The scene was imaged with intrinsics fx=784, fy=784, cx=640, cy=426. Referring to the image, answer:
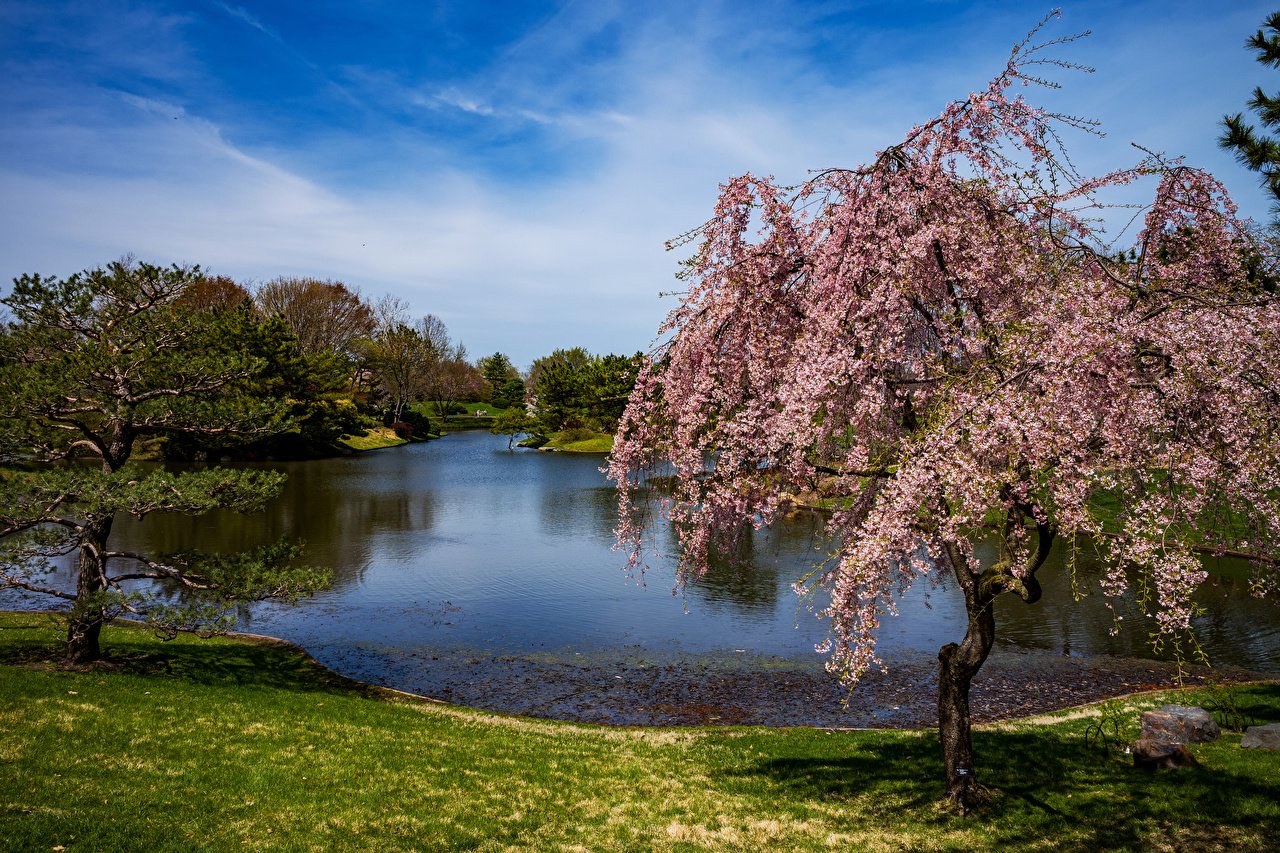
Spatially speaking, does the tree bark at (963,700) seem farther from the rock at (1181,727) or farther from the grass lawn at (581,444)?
the grass lawn at (581,444)

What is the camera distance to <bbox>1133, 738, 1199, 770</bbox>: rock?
31.9ft

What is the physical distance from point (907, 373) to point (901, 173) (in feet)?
7.15

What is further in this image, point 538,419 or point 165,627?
point 538,419

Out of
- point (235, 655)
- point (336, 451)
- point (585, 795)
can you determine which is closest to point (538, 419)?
point (336, 451)

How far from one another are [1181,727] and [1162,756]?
123cm

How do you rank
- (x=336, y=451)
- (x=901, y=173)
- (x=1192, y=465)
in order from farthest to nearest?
(x=336, y=451), (x=901, y=173), (x=1192, y=465)

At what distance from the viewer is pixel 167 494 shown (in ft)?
39.9

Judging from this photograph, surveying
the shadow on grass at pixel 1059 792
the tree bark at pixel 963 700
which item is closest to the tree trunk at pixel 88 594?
the shadow on grass at pixel 1059 792

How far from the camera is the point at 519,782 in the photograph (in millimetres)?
9859

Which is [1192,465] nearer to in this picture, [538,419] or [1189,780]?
[1189,780]

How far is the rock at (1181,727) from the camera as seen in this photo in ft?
34.7

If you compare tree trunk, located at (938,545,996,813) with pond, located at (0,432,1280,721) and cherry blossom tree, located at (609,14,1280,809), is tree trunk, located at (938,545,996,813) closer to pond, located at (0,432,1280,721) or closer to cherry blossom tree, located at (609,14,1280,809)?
cherry blossom tree, located at (609,14,1280,809)

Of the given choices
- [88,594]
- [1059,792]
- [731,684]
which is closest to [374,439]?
[88,594]

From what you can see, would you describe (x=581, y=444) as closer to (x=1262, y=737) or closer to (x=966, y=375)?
(x=1262, y=737)
